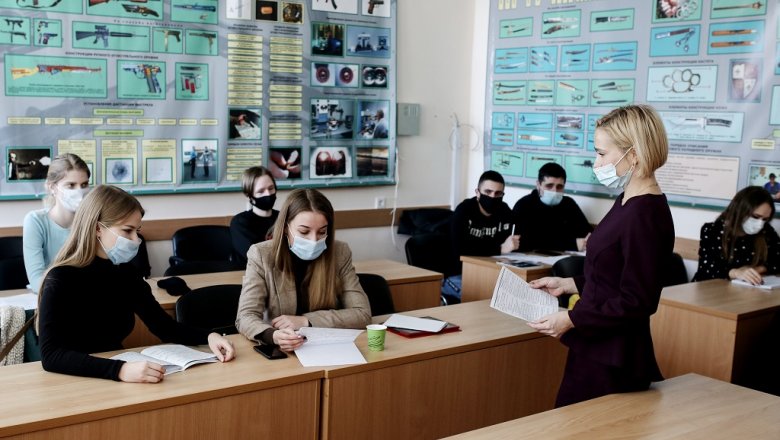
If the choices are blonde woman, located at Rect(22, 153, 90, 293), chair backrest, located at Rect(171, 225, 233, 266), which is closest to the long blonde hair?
blonde woman, located at Rect(22, 153, 90, 293)

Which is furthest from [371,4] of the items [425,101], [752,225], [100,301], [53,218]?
[100,301]

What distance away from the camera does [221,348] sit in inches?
99.5

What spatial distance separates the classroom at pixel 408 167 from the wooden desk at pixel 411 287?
0.01 m

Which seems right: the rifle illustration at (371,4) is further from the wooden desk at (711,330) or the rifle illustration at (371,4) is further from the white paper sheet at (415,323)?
the white paper sheet at (415,323)

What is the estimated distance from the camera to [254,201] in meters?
4.82

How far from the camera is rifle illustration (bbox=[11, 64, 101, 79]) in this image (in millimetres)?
4637

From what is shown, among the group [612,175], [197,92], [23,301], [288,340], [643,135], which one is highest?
[197,92]

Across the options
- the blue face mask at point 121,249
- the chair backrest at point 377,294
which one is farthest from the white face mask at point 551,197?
the blue face mask at point 121,249

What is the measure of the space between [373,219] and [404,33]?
156 centimetres

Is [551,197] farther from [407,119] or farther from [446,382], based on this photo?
[446,382]

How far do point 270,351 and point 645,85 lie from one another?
3.72 meters

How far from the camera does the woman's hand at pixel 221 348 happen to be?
8.19 ft

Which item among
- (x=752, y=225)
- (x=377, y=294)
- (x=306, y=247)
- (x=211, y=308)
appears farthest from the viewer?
(x=752, y=225)

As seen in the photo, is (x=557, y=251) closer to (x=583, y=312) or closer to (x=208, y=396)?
(x=583, y=312)
